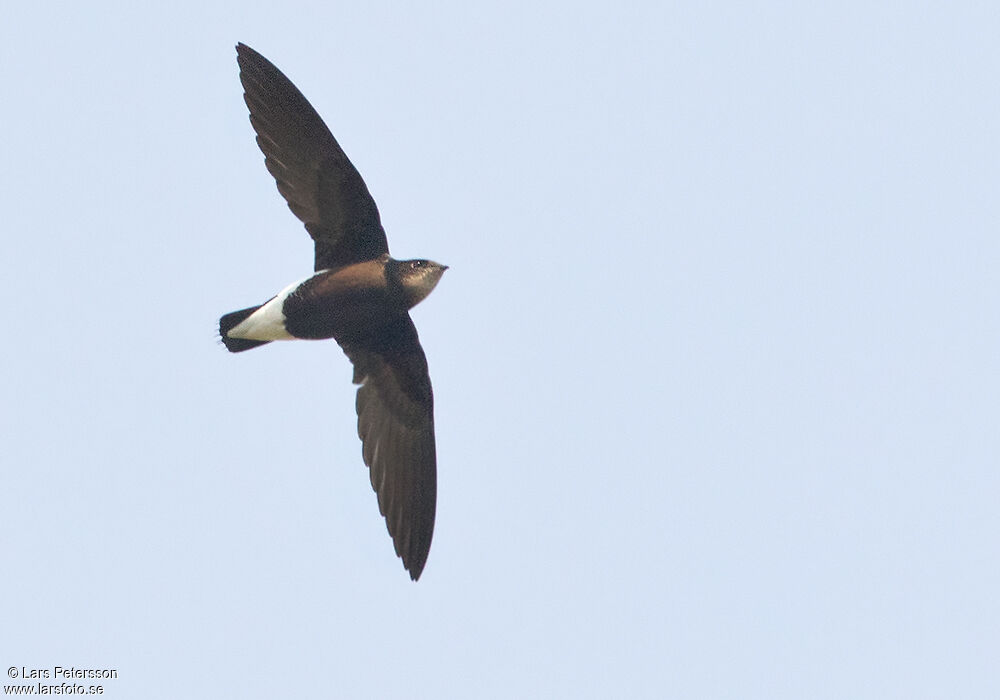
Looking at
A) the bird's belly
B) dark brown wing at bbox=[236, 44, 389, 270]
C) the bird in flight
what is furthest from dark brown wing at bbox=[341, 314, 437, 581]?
dark brown wing at bbox=[236, 44, 389, 270]

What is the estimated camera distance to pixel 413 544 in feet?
36.9

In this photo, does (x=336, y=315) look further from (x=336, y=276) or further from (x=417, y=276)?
(x=417, y=276)

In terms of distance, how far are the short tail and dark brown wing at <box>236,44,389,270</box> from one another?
0.66 m

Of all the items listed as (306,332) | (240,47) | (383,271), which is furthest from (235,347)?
(240,47)

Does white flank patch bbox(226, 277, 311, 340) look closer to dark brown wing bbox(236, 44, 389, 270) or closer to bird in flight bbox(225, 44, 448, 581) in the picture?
bird in flight bbox(225, 44, 448, 581)

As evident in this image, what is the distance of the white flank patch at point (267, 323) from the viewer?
10.8 metres

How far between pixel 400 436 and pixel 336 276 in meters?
1.39

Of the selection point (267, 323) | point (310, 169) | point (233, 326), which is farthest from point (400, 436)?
point (310, 169)

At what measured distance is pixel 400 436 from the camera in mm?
11406

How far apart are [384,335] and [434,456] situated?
3.34ft

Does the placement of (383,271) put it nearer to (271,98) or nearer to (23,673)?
(271,98)

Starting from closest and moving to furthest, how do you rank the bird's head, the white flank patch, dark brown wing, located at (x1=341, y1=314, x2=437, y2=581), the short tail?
the bird's head
the white flank patch
the short tail
dark brown wing, located at (x1=341, y1=314, x2=437, y2=581)

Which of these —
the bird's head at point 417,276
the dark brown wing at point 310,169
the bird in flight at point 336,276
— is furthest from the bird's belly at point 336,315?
the dark brown wing at point 310,169

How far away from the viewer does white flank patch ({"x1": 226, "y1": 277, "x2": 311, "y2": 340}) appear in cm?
1077
